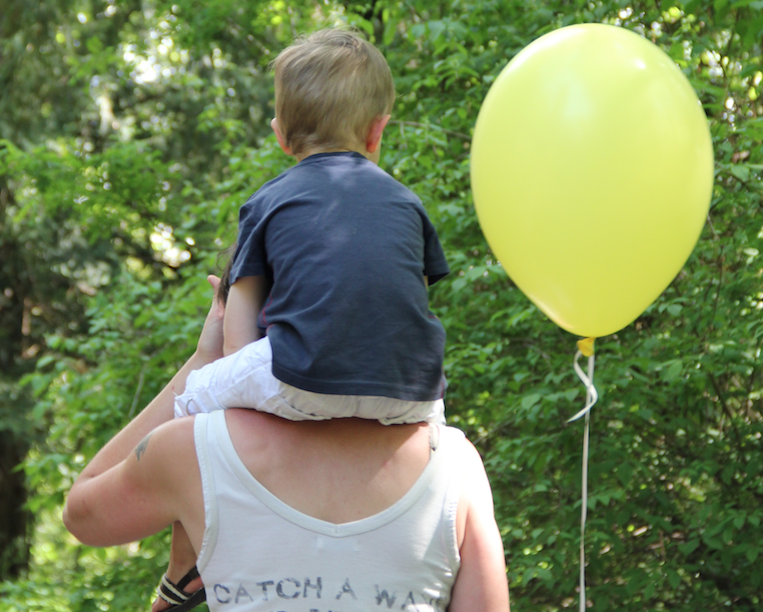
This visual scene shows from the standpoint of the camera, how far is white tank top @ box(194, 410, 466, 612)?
0.98 m

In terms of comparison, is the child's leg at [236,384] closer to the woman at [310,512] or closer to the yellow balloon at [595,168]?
the woman at [310,512]

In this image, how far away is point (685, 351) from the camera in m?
2.44

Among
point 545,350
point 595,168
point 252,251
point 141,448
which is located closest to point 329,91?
point 252,251

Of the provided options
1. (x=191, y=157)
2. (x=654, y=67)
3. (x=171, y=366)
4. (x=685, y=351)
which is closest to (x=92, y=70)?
(x=191, y=157)

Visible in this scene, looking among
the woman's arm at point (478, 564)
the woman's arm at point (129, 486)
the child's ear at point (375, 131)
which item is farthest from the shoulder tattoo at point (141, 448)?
the child's ear at point (375, 131)

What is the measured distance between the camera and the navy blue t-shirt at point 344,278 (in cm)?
97

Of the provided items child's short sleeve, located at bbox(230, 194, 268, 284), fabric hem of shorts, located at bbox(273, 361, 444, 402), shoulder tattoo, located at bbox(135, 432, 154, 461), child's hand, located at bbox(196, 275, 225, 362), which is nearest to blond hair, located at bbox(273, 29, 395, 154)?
child's short sleeve, located at bbox(230, 194, 268, 284)

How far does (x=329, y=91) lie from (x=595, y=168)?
0.45 m

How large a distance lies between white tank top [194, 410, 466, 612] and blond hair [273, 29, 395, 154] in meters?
0.51

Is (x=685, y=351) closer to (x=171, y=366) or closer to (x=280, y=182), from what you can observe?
(x=280, y=182)

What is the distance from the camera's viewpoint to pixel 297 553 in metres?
0.98

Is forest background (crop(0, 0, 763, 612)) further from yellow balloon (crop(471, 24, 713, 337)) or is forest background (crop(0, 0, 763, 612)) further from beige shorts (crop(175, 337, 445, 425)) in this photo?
yellow balloon (crop(471, 24, 713, 337))

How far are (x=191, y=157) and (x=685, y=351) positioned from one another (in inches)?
233

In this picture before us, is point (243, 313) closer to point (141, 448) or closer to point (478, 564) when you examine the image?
point (141, 448)
